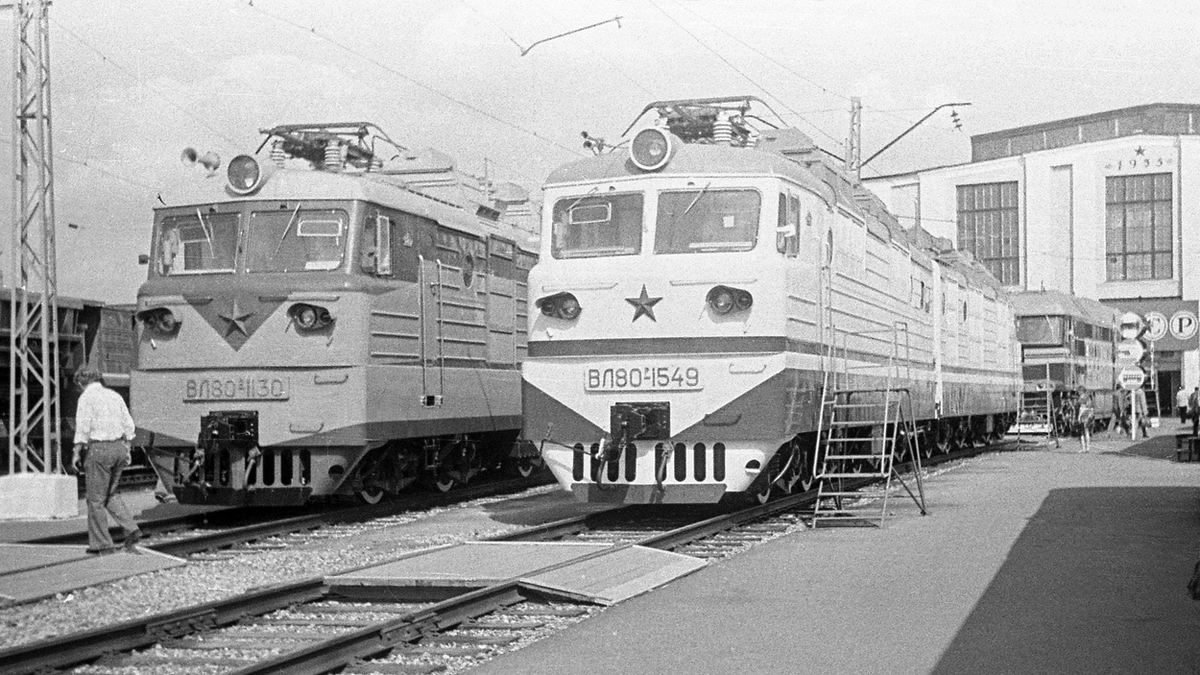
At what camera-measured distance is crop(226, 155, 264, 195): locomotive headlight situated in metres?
15.3

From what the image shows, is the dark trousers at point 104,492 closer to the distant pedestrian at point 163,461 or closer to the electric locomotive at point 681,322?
the distant pedestrian at point 163,461

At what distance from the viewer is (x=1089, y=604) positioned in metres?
A: 9.22

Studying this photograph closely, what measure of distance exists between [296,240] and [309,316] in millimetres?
988

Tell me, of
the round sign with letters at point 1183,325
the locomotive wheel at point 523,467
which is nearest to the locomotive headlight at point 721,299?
the locomotive wheel at point 523,467

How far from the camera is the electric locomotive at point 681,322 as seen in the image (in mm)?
13336

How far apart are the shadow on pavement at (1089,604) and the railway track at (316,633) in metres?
2.69

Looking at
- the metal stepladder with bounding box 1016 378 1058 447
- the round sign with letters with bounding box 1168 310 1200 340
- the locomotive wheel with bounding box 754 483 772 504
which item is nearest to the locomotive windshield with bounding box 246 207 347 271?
the locomotive wheel with bounding box 754 483 772 504

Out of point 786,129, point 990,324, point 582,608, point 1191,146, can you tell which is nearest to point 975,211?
point 1191,146

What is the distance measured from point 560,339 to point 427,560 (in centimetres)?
362

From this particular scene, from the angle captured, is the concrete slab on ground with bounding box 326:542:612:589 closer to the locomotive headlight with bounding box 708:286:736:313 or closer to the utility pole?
the locomotive headlight with bounding box 708:286:736:313

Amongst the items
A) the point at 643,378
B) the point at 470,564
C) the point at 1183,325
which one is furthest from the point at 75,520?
the point at 1183,325

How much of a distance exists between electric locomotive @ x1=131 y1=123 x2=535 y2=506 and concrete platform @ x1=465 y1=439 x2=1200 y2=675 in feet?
16.5

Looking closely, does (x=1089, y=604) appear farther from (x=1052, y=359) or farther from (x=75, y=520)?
(x=1052, y=359)

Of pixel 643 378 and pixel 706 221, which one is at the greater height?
pixel 706 221
